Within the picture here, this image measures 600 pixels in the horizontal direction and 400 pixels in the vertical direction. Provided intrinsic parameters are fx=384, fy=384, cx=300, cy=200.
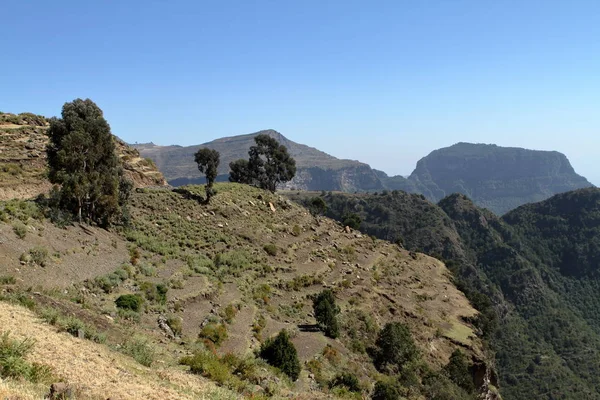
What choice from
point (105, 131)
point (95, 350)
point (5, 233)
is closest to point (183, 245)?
point (105, 131)

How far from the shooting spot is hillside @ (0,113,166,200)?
136 ft

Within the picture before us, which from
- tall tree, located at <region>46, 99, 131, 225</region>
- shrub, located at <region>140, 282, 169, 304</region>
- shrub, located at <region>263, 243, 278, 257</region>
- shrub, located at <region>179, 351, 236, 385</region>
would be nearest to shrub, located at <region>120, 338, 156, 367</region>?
shrub, located at <region>179, 351, 236, 385</region>

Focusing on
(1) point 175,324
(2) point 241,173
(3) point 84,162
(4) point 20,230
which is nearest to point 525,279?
(2) point 241,173

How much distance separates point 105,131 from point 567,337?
14106cm

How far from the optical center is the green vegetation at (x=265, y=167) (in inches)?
3401

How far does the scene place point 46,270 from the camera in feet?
75.8

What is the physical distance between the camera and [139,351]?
15.7 m

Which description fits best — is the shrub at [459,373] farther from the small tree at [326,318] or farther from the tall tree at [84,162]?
the tall tree at [84,162]

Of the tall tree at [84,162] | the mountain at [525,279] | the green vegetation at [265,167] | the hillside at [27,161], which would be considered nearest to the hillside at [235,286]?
the tall tree at [84,162]

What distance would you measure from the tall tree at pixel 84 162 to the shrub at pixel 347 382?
25195 mm

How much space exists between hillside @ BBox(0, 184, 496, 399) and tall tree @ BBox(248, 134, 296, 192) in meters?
19.1

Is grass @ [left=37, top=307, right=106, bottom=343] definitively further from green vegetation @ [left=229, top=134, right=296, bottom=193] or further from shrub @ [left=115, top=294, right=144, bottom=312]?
green vegetation @ [left=229, top=134, right=296, bottom=193]

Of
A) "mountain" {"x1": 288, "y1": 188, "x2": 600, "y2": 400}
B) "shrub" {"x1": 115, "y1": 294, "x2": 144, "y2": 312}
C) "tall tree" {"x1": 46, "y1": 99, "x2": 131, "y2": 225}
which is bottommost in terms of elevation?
"mountain" {"x1": 288, "y1": 188, "x2": 600, "y2": 400}

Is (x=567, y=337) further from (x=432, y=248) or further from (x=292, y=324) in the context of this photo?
(x=292, y=324)
